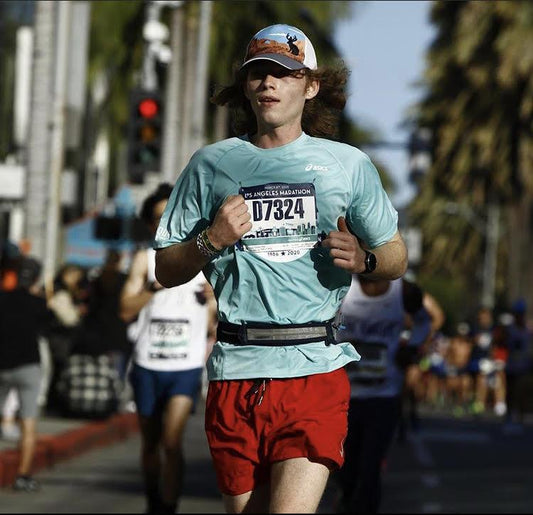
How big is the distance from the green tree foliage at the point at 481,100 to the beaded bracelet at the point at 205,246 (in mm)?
38425

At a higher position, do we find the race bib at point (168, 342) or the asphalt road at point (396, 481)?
the race bib at point (168, 342)

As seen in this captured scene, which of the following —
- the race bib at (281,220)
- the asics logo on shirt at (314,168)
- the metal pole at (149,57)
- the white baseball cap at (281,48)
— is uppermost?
the metal pole at (149,57)

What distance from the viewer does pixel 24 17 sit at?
55.3 feet

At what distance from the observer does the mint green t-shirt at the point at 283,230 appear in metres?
5.28

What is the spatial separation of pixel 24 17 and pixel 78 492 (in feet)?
18.8

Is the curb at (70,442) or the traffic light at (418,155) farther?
the traffic light at (418,155)

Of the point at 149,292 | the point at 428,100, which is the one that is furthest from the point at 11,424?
the point at 428,100

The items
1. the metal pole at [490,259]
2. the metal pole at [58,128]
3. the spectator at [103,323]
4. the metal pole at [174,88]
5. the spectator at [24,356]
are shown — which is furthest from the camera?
the metal pole at [490,259]

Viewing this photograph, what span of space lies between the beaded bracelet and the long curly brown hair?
1.60 ft

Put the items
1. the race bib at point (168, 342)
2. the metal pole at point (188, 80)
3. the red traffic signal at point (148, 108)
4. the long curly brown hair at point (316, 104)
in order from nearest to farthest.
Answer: the long curly brown hair at point (316, 104) → the race bib at point (168, 342) → the red traffic signal at point (148, 108) → the metal pole at point (188, 80)

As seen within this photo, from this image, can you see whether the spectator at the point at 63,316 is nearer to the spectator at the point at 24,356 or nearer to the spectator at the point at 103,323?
the spectator at the point at 103,323

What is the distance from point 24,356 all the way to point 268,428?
7.63 metres

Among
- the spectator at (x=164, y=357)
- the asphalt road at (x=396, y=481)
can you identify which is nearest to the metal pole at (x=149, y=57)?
the asphalt road at (x=396, y=481)

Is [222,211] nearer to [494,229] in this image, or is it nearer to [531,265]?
[531,265]
